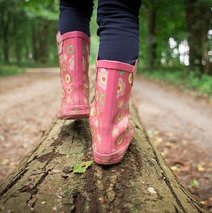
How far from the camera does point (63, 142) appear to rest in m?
1.94

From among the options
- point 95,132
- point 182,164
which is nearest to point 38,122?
point 182,164

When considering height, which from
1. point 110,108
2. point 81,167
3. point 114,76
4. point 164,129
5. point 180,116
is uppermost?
point 114,76

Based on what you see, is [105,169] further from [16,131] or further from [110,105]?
[16,131]

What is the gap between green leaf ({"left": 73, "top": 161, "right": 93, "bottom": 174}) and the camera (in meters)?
1.53

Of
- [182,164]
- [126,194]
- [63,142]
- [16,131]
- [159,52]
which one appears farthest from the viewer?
[159,52]

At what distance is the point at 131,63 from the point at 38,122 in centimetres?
418

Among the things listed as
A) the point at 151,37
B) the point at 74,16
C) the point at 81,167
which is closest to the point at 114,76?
the point at 81,167

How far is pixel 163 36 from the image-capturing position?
2220cm

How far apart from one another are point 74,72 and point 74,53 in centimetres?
10

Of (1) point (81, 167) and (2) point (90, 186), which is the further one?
(1) point (81, 167)

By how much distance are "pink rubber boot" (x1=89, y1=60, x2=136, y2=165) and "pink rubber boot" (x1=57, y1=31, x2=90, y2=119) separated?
0.37 meters

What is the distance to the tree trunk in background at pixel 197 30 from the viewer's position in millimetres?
12515

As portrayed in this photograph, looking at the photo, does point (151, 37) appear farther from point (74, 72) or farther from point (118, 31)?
point (118, 31)

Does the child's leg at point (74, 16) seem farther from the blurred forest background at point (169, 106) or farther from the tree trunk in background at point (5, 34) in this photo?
the tree trunk in background at point (5, 34)
